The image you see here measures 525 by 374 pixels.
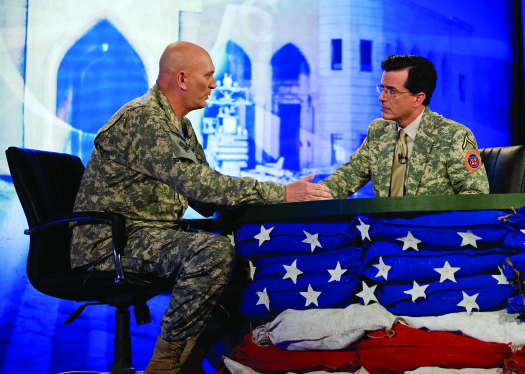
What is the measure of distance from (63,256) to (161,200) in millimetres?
548

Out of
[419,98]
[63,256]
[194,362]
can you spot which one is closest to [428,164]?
[419,98]

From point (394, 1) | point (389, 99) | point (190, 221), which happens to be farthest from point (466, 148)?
point (394, 1)

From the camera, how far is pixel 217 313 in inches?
85.8

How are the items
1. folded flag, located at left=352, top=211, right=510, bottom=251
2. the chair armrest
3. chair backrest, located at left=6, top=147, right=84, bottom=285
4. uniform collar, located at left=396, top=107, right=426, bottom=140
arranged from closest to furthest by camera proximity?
folded flag, located at left=352, top=211, right=510, bottom=251 < the chair armrest < chair backrest, located at left=6, top=147, right=84, bottom=285 < uniform collar, located at left=396, top=107, right=426, bottom=140

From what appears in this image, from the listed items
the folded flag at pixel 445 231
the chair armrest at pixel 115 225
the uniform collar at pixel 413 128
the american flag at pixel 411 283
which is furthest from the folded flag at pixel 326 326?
the uniform collar at pixel 413 128

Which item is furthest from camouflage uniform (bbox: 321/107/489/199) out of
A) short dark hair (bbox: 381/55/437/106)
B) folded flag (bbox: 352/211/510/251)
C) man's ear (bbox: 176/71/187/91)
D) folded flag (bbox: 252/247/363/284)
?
man's ear (bbox: 176/71/187/91)

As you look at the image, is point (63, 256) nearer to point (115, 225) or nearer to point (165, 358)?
point (115, 225)

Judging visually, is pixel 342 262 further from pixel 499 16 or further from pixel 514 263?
pixel 499 16

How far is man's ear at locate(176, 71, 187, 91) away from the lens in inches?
93.4

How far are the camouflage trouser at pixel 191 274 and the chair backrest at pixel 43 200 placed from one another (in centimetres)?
53

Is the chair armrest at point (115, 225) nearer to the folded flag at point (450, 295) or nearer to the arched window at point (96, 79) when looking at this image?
the folded flag at point (450, 295)

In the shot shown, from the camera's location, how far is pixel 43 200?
2.22 metres

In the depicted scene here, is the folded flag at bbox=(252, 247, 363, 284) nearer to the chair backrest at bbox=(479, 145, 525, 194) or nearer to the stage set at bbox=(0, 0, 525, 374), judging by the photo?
the stage set at bbox=(0, 0, 525, 374)

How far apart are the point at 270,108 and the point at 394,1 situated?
133 cm
